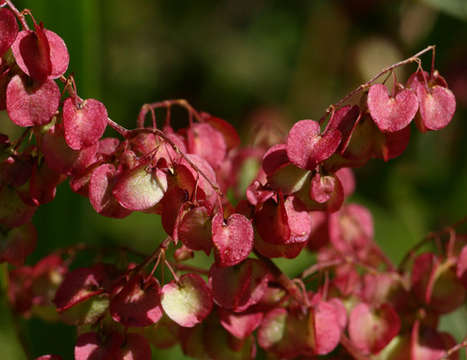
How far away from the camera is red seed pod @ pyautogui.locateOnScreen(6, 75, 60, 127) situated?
608 mm

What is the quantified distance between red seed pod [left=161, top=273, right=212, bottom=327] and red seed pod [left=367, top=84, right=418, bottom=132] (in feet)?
0.75

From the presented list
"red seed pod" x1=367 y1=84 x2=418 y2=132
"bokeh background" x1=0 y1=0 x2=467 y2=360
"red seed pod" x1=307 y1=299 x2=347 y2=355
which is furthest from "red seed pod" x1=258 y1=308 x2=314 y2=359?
"bokeh background" x1=0 y1=0 x2=467 y2=360

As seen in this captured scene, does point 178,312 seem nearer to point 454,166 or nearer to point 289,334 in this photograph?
point 289,334

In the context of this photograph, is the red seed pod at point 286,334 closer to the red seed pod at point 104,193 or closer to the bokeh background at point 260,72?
the red seed pod at point 104,193

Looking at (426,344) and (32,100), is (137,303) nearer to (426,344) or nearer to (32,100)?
(32,100)

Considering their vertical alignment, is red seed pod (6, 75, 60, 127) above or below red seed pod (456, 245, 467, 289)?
above

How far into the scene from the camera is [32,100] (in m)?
0.61

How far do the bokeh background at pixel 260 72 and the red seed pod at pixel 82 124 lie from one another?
35 cm

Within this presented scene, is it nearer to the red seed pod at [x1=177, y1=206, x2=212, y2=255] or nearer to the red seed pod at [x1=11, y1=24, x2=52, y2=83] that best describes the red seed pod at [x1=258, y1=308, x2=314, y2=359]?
the red seed pod at [x1=177, y1=206, x2=212, y2=255]

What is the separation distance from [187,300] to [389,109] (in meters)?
0.26

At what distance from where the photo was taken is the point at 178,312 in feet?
2.19

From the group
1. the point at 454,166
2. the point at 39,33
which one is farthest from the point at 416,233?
the point at 39,33

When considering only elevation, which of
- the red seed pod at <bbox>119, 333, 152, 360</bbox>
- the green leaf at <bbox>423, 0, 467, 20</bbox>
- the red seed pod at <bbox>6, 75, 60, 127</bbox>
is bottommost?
the red seed pod at <bbox>119, 333, 152, 360</bbox>

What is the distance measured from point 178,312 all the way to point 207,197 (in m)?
0.11
